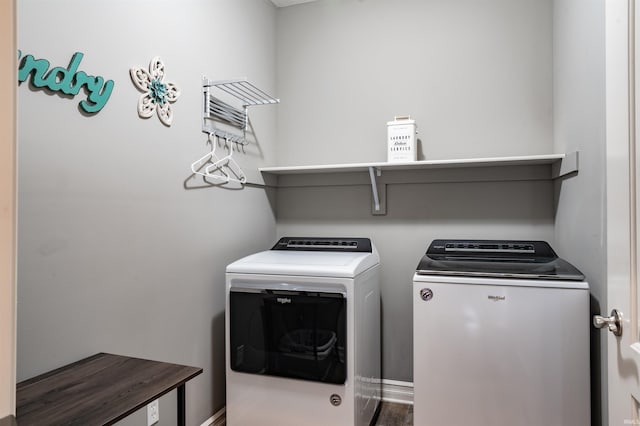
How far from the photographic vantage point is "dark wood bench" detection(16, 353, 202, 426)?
100 cm

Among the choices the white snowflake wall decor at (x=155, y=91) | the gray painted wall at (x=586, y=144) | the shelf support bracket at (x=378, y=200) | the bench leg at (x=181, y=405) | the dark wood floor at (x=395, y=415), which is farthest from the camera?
the shelf support bracket at (x=378, y=200)

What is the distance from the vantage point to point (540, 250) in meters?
2.12

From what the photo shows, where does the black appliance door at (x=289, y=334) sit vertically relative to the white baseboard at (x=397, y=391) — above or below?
above

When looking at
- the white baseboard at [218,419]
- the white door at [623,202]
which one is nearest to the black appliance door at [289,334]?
the white baseboard at [218,419]

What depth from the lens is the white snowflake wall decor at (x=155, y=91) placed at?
1595 millimetres

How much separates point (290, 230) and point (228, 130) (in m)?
0.87

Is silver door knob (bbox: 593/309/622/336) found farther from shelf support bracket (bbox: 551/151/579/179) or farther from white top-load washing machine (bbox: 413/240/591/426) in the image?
shelf support bracket (bbox: 551/151/579/179)

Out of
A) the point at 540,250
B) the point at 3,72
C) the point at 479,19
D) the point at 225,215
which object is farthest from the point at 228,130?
the point at 540,250

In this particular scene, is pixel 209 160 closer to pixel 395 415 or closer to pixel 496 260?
pixel 496 260

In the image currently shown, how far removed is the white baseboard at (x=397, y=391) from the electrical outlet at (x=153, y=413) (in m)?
1.39

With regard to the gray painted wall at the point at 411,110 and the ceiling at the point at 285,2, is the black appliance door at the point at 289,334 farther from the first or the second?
the ceiling at the point at 285,2

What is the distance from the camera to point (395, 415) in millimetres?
2311

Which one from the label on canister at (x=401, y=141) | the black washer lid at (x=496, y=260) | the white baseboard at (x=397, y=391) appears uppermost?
the label on canister at (x=401, y=141)

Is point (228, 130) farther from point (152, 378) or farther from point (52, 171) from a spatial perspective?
point (152, 378)
